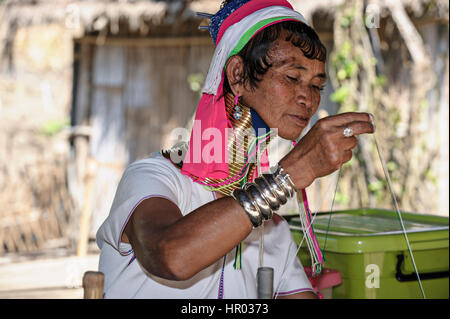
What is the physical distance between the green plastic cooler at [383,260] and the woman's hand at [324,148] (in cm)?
74

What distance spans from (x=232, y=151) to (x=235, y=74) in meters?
0.25

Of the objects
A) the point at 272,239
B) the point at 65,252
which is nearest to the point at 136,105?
the point at 65,252

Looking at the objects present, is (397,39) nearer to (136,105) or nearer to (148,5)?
(148,5)

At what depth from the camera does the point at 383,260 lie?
2031 millimetres

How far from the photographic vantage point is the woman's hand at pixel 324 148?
1.23 m

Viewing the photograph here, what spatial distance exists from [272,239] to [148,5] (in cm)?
496

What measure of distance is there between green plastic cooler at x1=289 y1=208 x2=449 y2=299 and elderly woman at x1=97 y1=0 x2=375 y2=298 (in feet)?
1.16

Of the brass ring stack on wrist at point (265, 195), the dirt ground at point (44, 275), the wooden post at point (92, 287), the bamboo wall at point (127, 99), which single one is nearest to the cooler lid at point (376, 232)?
the brass ring stack on wrist at point (265, 195)

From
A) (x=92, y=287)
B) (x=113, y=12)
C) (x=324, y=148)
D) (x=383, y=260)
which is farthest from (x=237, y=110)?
(x=113, y=12)

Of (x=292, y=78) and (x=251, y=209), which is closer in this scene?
(x=251, y=209)

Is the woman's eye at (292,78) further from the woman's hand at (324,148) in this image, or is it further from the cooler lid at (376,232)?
the cooler lid at (376,232)

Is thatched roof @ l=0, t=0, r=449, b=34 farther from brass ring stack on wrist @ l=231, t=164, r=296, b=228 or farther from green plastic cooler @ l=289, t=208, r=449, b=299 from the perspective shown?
brass ring stack on wrist @ l=231, t=164, r=296, b=228

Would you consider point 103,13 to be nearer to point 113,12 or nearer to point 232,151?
point 113,12

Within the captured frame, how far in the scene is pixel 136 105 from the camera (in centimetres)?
687
